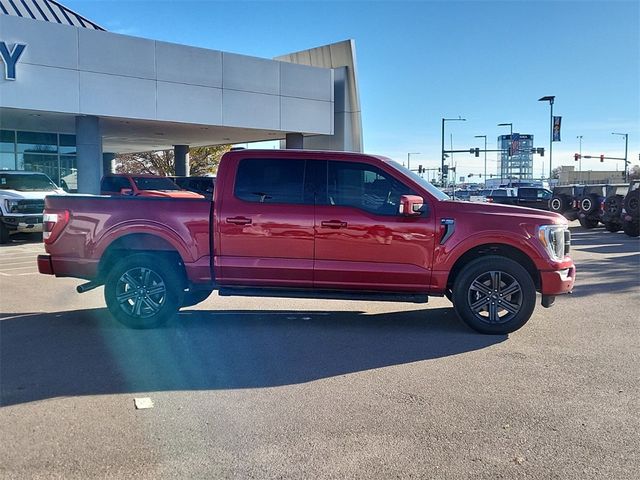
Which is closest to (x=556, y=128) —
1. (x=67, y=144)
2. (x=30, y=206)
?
(x=67, y=144)

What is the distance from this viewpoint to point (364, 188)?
666cm

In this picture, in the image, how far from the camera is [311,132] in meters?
27.6

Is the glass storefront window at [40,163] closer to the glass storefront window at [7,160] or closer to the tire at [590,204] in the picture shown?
the glass storefront window at [7,160]

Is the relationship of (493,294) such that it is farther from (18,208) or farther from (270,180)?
(18,208)

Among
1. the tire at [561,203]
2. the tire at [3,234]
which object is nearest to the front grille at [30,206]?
the tire at [3,234]

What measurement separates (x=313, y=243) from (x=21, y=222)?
40.3 feet

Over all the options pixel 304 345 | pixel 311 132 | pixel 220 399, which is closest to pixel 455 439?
pixel 220 399

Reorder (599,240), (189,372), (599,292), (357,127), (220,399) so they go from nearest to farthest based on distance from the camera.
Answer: (220,399), (189,372), (599,292), (599,240), (357,127)

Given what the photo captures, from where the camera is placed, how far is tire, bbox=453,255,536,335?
21.2 ft

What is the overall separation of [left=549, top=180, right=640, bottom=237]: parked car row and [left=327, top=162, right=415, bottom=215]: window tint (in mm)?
14460

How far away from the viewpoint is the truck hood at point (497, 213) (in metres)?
6.45

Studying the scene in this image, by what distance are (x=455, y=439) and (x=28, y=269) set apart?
33.2 feet

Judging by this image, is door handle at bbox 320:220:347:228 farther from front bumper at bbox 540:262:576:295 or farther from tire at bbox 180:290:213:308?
front bumper at bbox 540:262:576:295

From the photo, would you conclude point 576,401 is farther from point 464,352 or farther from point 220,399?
point 220,399
